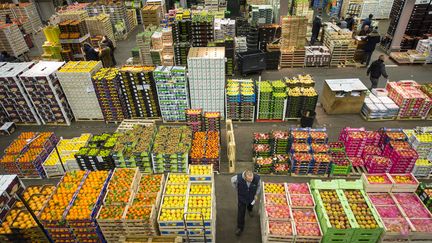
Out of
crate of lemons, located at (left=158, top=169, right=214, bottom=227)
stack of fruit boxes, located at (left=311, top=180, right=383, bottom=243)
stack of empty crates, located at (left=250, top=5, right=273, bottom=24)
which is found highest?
stack of empty crates, located at (left=250, top=5, right=273, bottom=24)

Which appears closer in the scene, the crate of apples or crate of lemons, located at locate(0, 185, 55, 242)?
crate of lemons, located at locate(0, 185, 55, 242)

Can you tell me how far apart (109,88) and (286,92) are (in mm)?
7495

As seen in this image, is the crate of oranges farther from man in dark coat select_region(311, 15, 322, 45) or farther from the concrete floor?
man in dark coat select_region(311, 15, 322, 45)

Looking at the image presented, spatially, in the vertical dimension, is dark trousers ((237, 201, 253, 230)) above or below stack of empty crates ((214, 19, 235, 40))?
below

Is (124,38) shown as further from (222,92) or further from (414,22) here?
(414,22)

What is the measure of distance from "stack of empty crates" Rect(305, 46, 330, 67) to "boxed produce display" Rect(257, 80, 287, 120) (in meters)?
6.02

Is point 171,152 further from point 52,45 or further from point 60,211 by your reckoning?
point 52,45

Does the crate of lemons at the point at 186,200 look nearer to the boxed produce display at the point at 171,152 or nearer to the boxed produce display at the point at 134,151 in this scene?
the boxed produce display at the point at 171,152

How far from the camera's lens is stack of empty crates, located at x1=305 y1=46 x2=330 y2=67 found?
1678 cm

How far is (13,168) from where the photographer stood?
32.9 ft

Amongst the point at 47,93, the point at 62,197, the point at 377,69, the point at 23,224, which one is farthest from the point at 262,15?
the point at 23,224

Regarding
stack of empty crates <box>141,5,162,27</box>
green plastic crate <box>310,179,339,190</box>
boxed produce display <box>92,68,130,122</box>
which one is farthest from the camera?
stack of empty crates <box>141,5,162,27</box>

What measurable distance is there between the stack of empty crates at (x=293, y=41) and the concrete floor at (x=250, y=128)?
1.89 ft

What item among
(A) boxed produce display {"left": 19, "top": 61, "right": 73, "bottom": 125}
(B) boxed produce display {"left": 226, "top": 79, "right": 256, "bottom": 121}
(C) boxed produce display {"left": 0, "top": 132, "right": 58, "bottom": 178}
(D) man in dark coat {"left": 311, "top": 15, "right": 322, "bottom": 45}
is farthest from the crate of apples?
(D) man in dark coat {"left": 311, "top": 15, "right": 322, "bottom": 45}
